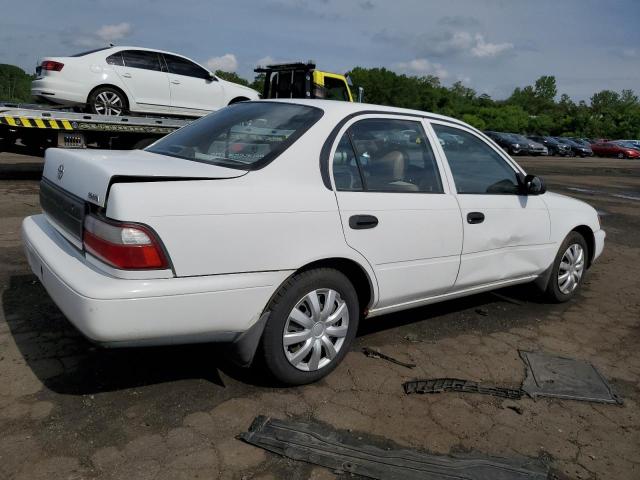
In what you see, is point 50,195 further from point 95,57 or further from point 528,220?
point 95,57

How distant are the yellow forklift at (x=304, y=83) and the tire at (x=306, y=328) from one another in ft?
31.3

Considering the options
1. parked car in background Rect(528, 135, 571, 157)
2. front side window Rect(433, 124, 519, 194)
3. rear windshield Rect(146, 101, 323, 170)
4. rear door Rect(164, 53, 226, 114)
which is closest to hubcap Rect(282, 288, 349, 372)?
Result: rear windshield Rect(146, 101, 323, 170)

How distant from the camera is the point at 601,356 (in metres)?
3.95

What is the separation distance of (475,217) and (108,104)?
7512 mm

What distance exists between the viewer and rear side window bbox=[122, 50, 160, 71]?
930 centimetres

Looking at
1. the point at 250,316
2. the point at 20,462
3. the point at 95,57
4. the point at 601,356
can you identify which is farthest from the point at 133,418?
the point at 95,57

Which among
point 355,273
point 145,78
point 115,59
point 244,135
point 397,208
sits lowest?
point 355,273

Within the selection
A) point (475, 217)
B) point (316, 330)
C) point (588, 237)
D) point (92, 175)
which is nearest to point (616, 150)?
point (588, 237)

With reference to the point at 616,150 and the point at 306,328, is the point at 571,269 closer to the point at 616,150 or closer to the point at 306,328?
the point at 306,328

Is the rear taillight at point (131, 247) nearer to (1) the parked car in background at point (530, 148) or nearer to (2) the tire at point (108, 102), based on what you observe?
(2) the tire at point (108, 102)

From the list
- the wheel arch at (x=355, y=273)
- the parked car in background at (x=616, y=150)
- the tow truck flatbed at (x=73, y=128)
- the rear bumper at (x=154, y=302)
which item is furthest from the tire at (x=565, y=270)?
the parked car in background at (x=616, y=150)

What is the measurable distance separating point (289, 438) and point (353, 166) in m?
1.56

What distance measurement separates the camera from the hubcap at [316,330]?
10.00 feet

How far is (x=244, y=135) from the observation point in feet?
11.2
